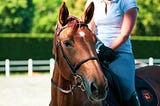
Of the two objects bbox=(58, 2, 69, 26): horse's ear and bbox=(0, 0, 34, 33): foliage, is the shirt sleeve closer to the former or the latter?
bbox=(58, 2, 69, 26): horse's ear

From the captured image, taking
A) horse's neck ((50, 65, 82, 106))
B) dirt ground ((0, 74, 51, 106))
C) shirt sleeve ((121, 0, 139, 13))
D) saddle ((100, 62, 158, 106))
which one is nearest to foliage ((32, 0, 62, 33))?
dirt ground ((0, 74, 51, 106))

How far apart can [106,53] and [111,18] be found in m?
0.39

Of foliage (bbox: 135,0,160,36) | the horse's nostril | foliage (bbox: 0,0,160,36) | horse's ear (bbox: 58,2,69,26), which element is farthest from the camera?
foliage (bbox: 0,0,160,36)

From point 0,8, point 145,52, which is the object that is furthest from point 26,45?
point 0,8

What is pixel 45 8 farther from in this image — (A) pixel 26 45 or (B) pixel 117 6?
(B) pixel 117 6

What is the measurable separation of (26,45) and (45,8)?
1043 centimetres

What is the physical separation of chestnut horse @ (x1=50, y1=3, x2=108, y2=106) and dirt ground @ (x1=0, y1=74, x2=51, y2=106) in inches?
362

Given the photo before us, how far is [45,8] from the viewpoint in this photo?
145 ft

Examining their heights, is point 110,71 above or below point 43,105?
above

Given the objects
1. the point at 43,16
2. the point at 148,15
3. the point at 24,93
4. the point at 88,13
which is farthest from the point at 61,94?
the point at 43,16

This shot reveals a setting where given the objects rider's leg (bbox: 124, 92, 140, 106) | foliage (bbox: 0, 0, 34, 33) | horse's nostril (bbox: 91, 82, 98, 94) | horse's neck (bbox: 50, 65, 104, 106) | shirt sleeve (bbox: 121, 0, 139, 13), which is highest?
shirt sleeve (bbox: 121, 0, 139, 13)

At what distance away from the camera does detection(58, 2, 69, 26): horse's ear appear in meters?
5.27

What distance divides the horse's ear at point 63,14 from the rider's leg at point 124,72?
894 mm

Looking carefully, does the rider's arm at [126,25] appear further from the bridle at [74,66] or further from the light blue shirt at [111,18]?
the bridle at [74,66]
